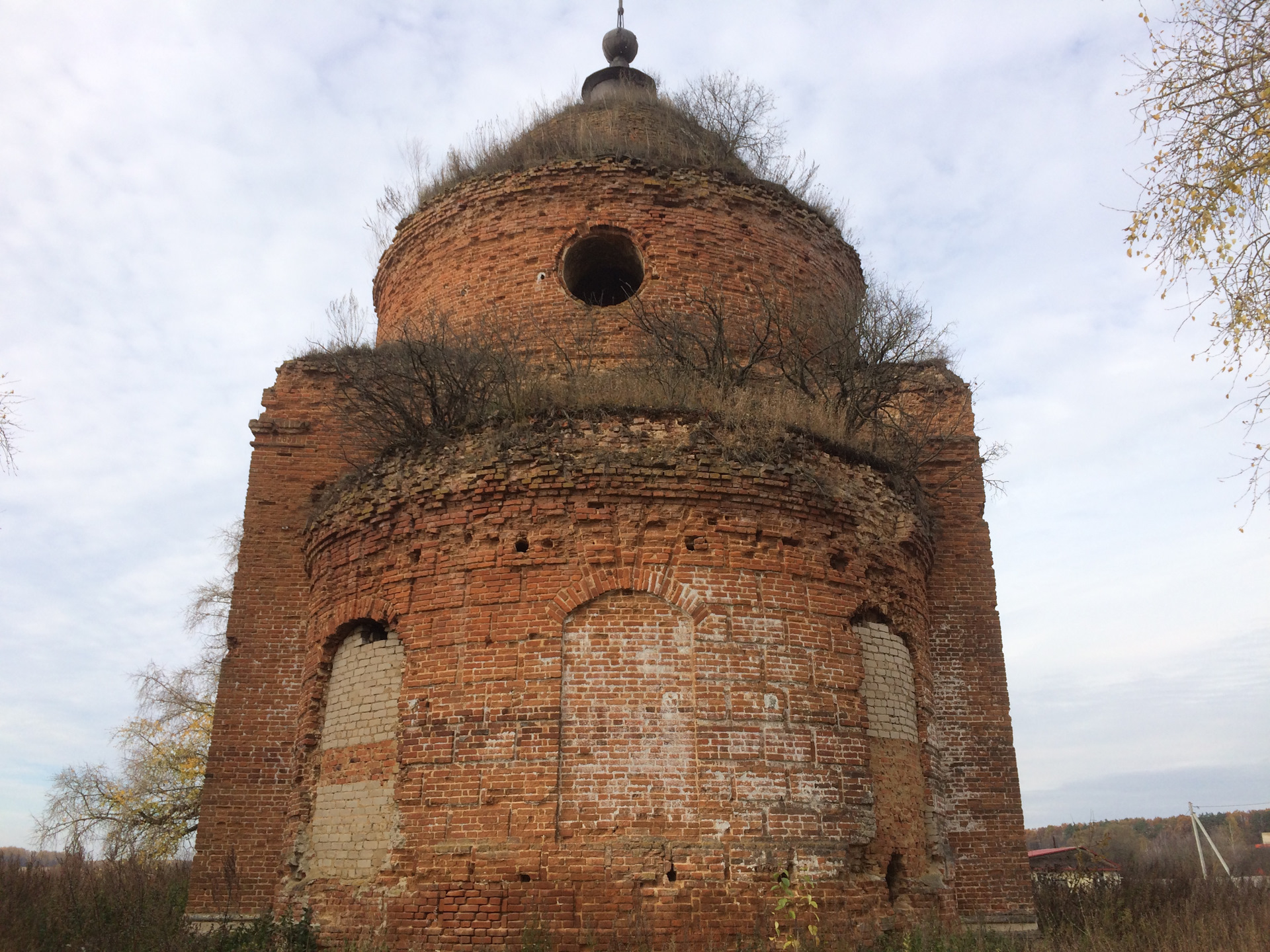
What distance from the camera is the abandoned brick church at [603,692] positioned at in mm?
6934

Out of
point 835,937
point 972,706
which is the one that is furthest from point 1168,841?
point 835,937

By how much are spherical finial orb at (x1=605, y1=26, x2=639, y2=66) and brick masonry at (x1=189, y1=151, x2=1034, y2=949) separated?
835cm

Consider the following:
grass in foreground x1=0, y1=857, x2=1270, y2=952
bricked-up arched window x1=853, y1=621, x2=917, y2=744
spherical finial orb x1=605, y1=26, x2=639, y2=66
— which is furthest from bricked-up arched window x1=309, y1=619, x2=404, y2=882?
spherical finial orb x1=605, y1=26, x2=639, y2=66

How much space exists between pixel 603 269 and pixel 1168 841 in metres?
47.7

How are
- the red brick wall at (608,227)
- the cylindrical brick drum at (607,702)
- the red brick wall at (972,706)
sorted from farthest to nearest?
the red brick wall at (608,227) → the red brick wall at (972,706) → the cylindrical brick drum at (607,702)

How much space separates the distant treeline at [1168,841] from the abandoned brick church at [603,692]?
13.2 ft

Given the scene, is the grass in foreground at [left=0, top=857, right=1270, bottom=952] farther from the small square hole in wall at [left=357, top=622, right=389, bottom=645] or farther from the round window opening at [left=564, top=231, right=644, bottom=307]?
the round window opening at [left=564, top=231, right=644, bottom=307]

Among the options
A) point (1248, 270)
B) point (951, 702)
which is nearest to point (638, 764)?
point (951, 702)

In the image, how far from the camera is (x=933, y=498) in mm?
10656

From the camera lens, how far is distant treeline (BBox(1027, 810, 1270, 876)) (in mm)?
14648

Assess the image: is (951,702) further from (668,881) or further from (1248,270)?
(1248,270)

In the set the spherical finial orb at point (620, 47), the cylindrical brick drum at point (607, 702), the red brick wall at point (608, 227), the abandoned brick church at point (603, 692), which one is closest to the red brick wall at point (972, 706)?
the abandoned brick church at point (603, 692)

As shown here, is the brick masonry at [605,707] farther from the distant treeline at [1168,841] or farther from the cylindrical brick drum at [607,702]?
the distant treeline at [1168,841]

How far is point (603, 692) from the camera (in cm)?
726
